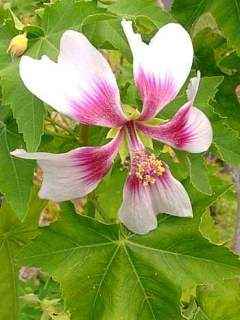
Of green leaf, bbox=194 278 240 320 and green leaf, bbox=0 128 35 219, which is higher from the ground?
green leaf, bbox=0 128 35 219

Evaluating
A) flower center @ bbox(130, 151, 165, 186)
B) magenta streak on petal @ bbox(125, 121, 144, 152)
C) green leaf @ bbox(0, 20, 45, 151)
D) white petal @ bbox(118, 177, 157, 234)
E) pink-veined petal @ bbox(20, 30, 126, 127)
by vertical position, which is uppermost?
pink-veined petal @ bbox(20, 30, 126, 127)

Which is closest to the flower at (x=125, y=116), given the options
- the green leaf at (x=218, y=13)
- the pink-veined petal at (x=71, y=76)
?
the pink-veined petal at (x=71, y=76)

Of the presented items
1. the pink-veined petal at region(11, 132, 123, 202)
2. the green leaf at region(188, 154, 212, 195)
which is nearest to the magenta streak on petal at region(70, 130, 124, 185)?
the pink-veined petal at region(11, 132, 123, 202)

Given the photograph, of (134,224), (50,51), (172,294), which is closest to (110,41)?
(50,51)

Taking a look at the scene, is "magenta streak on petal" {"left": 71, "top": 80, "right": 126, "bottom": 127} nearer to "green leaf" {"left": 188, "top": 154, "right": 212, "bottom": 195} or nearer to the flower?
the flower

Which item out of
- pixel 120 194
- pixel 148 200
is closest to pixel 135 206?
pixel 148 200

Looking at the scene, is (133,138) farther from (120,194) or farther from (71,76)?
(120,194)
